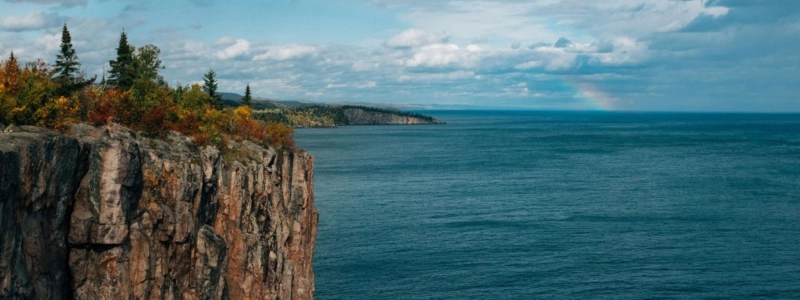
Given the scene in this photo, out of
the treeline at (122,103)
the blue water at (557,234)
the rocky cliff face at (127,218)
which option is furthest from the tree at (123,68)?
the blue water at (557,234)

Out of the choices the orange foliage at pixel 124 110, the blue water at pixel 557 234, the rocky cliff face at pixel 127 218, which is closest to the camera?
the rocky cliff face at pixel 127 218

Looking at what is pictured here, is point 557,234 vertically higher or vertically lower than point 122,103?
lower

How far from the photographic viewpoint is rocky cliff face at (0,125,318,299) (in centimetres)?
2666

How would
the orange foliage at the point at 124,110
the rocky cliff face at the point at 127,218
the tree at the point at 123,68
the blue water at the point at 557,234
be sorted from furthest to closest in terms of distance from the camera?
1. the blue water at the point at 557,234
2. the tree at the point at 123,68
3. the orange foliage at the point at 124,110
4. the rocky cliff face at the point at 127,218

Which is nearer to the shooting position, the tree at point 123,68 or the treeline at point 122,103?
the treeline at point 122,103

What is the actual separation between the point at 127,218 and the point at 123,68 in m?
31.6

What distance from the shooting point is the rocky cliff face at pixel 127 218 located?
87.5 ft

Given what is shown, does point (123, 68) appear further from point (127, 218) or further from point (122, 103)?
point (127, 218)

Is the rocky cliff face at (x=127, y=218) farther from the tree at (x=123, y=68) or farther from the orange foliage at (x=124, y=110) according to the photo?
the tree at (x=123, y=68)

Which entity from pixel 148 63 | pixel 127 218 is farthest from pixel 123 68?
pixel 127 218

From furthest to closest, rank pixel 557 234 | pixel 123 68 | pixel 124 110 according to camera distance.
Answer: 1. pixel 557 234
2. pixel 123 68
3. pixel 124 110

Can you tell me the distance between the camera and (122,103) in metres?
44.0

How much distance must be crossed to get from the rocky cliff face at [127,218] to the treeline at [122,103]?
189cm

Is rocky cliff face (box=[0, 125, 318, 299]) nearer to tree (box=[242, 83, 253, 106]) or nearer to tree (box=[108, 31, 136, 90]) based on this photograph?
tree (box=[108, 31, 136, 90])
